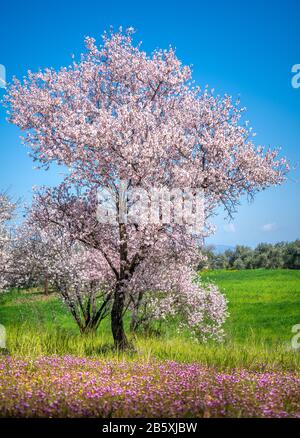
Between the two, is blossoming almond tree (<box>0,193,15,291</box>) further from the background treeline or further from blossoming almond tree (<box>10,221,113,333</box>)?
the background treeline

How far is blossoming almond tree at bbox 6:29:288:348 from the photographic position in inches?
585

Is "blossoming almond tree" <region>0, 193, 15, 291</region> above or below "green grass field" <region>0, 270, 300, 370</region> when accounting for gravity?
above

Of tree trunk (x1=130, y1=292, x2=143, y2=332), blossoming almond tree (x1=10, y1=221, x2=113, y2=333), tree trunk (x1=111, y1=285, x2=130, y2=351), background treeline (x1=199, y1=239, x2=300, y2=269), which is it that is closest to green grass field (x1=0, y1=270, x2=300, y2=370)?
tree trunk (x1=111, y1=285, x2=130, y2=351)

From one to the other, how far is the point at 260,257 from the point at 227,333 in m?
65.9

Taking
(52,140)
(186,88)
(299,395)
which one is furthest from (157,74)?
(299,395)

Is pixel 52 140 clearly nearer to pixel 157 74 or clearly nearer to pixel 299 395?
pixel 157 74

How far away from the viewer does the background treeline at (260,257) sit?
81.6m

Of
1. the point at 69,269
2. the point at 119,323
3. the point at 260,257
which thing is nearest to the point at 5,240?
the point at 69,269

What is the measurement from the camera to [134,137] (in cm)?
1465

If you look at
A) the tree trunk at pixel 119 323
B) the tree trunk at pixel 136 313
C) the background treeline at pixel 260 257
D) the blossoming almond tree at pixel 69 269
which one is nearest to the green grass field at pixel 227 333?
the tree trunk at pixel 119 323

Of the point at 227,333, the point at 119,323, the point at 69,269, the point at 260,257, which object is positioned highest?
the point at 260,257

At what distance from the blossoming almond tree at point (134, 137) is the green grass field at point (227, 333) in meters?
1.83

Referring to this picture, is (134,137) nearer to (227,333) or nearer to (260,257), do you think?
(227,333)

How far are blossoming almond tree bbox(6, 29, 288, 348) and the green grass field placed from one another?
6.02 ft
